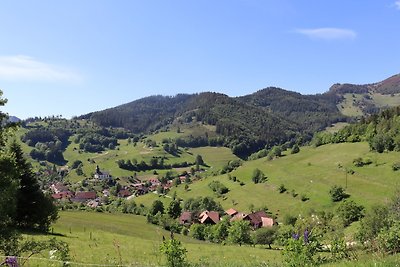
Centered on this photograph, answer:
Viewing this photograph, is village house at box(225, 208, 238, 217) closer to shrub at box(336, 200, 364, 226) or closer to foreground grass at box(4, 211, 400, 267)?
shrub at box(336, 200, 364, 226)

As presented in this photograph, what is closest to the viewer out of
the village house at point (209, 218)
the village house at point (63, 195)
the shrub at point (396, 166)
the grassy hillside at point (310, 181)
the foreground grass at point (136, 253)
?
the foreground grass at point (136, 253)

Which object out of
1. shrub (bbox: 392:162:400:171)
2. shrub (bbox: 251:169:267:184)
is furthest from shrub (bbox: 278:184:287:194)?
shrub (bbox: 392:162:400:171)

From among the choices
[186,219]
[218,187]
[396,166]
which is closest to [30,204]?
[186,219]

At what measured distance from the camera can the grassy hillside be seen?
113 metres

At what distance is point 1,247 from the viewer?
10602 millimetres

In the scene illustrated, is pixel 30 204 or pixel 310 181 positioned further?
pixel 310 181

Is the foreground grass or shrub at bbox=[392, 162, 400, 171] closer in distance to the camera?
the foreground grass

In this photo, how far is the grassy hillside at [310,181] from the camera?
4434 inches

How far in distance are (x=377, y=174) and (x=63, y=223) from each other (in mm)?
98894

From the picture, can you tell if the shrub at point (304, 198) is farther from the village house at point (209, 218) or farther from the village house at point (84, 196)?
the village house at point (84, 196)

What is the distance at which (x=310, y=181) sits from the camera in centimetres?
13512

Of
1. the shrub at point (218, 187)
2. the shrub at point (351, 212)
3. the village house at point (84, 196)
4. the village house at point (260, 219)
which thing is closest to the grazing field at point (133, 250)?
the village house at point (260, 219)

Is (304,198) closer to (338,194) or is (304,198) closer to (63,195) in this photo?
(338,194)

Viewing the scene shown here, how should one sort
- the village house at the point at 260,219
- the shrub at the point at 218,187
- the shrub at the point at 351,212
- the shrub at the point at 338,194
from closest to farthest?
the shrub at the point at 351,212
the village house at the point at 260,219
the shrub at the point at 338,194
the shrub at the point at 218,187
